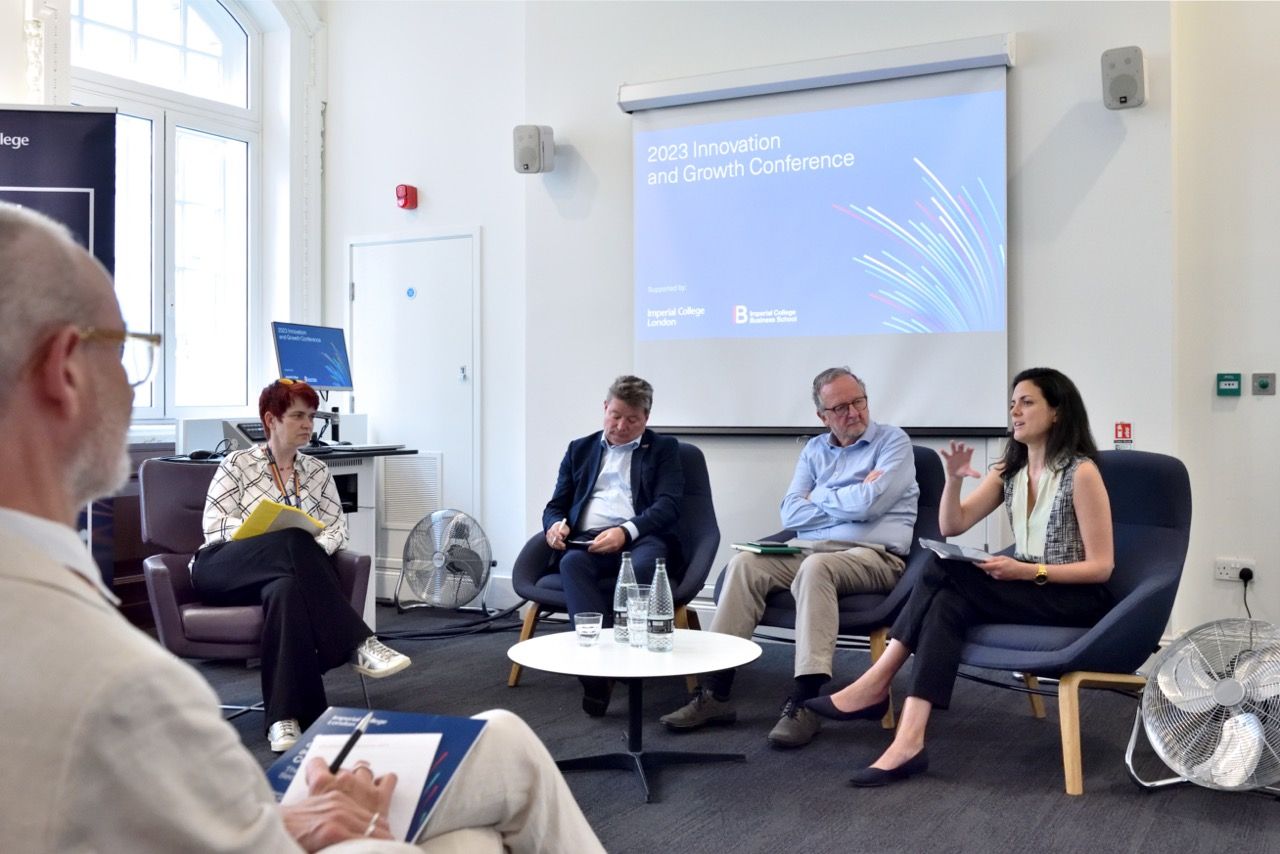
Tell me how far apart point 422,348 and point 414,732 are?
497 cm

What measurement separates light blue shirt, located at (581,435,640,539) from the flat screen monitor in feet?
5.62

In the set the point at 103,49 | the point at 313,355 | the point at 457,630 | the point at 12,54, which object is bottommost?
the point at 457,630

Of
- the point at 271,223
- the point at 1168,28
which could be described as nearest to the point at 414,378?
the point at 271,223

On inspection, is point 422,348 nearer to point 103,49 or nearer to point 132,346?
point 103,49

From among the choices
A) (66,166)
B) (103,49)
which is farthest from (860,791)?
(103,49)

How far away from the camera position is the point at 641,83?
17.4 ft

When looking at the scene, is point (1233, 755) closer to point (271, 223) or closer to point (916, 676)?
point (916, 676)

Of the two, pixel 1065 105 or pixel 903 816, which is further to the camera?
pixel 1065 105

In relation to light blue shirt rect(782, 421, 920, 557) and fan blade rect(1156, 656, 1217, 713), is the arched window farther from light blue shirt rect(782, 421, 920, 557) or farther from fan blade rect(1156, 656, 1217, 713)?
fan blade rect(1156, 656, 1217, 713)

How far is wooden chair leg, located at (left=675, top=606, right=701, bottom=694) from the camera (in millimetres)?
4016

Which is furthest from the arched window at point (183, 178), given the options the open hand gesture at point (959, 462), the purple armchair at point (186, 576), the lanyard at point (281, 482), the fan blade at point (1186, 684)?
the fan blade at point (1186, 684)

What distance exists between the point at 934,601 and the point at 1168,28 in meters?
2.60

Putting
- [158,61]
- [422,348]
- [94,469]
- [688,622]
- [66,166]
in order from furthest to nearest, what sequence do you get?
[422,348], [158,61], [66,166], [688,622], [94,469]

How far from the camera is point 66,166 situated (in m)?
→ 4.44
